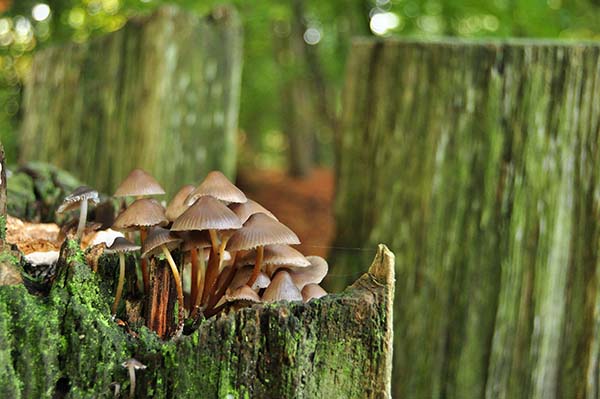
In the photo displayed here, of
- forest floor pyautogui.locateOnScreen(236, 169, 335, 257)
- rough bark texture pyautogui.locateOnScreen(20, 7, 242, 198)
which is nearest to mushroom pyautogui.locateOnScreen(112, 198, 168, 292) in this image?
rough bark texture pyautogui.locateOnScreen(20, 7, 242, 198)

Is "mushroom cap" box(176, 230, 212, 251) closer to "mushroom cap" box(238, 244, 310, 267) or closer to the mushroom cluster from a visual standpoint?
the mushroom cluster

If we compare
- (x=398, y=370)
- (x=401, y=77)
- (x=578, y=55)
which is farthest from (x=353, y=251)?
(x=578, y=55)

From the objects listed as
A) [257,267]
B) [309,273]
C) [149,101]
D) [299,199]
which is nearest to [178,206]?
[257,267]

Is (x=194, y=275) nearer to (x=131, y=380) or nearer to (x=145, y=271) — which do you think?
(x=145, y=271)

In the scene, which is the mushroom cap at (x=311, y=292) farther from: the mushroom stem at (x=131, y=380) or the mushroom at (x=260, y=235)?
the mushroom stem at (x=131, y=380)

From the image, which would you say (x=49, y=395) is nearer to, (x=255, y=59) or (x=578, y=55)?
(x=578, y=55)

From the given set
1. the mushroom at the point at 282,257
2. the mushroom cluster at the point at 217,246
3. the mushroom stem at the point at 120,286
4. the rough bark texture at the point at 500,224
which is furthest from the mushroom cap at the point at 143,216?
the rough bark texture at the point at 500,224

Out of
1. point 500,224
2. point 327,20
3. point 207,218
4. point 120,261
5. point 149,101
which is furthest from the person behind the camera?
point 327,20
